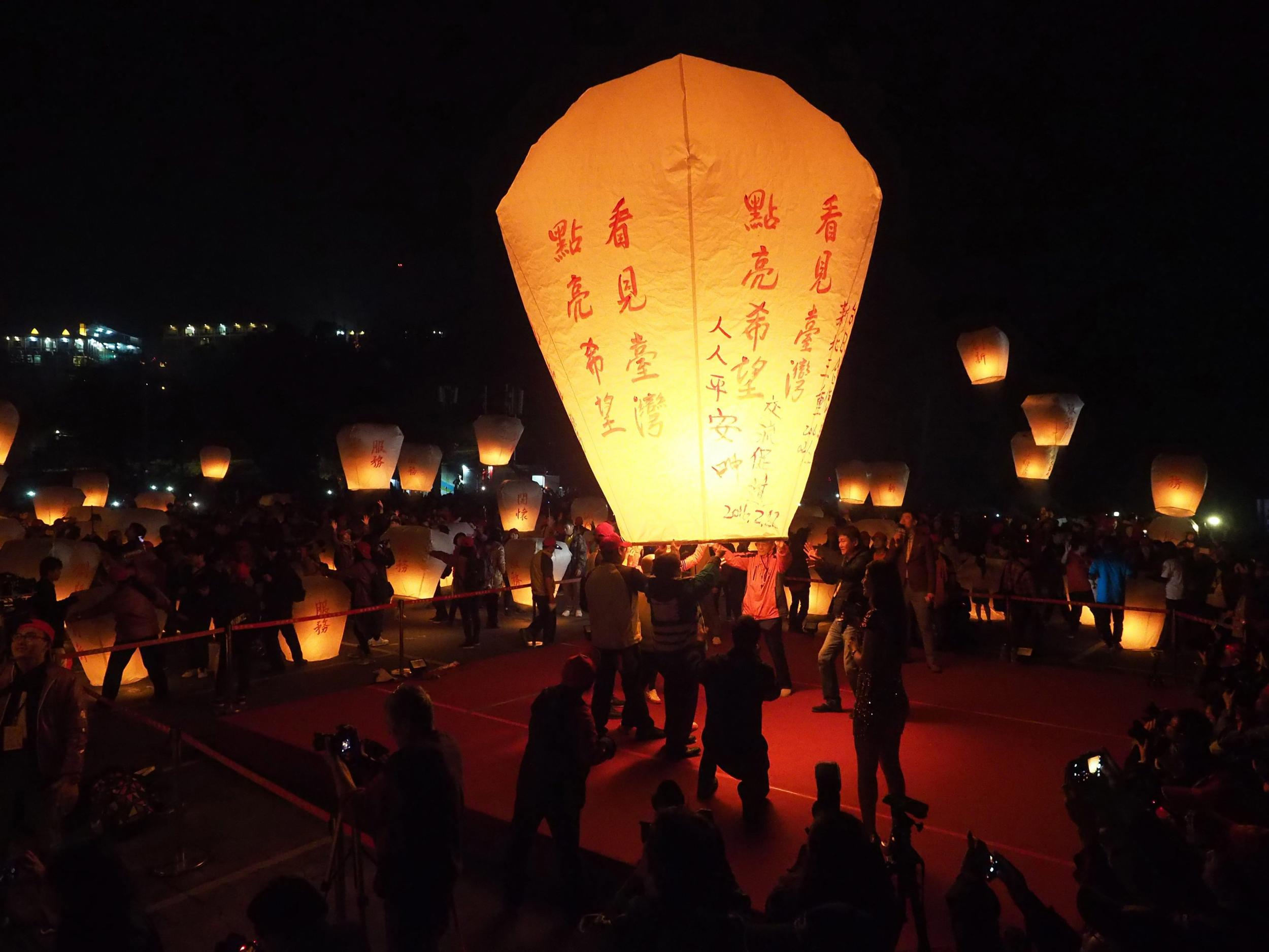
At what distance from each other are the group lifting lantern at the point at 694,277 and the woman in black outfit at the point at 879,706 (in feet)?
2.51

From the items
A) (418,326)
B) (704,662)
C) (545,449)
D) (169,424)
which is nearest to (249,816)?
(704,662)

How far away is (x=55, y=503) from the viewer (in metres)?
17.0

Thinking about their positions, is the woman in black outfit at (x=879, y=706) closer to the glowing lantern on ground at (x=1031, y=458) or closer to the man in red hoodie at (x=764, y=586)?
the man in red hoodie at (x=764, y=586)

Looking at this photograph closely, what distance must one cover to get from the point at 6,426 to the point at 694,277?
1770 centimetres

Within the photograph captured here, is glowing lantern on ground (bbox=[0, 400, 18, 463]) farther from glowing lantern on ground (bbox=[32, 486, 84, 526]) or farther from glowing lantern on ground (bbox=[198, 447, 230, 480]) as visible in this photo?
glowing lantern on ground (bbox=[198, 447, 230, 480])

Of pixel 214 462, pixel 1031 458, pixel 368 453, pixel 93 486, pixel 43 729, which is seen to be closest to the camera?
pixel 43 729

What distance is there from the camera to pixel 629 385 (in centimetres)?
438

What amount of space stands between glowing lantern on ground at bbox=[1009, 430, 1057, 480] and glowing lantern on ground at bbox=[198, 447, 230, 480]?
66.1 feet

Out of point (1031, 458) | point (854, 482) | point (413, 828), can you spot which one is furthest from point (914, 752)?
point (854, 482)

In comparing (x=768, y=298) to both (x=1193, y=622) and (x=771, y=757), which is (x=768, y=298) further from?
(x=1193, y=622)

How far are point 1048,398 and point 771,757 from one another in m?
13.0

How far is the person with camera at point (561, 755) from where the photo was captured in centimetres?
385

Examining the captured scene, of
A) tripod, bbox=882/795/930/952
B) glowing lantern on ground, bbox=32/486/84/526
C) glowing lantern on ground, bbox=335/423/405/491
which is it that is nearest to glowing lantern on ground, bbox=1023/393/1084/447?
glowing lantern on ground, bbox=335/423/405/491

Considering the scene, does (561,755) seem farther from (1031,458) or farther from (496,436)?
(1031,458)
